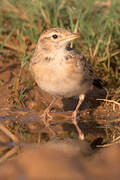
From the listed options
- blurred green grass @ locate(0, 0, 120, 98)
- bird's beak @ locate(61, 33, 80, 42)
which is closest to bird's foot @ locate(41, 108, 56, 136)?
bird's beak @ locate(61, 33, 80, 42)

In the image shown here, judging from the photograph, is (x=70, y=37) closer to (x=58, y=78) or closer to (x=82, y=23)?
(x=58, y=78)

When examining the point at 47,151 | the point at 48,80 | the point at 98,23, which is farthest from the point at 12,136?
the point at 98,23

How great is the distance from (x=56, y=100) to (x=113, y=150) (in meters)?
2.09

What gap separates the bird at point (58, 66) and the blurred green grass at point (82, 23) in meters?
1.05

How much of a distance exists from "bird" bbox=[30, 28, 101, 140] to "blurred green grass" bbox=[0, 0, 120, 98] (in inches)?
41.2

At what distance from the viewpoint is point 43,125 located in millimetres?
5008

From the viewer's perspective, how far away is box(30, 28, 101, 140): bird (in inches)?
195

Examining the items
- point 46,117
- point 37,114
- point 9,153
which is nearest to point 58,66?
point 46,117

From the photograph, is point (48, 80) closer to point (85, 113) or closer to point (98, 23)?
point (85, 113)

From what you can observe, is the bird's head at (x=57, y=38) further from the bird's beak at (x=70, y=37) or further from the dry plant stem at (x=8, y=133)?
the dry plant stem at (x=8, y=133)

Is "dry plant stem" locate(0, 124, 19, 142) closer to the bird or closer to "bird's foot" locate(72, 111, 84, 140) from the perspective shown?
the bird

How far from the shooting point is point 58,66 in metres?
4.91

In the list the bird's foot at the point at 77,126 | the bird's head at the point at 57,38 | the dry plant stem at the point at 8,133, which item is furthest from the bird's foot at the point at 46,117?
the bird's head at the point at 57,38

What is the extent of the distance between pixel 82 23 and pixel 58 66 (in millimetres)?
1941
